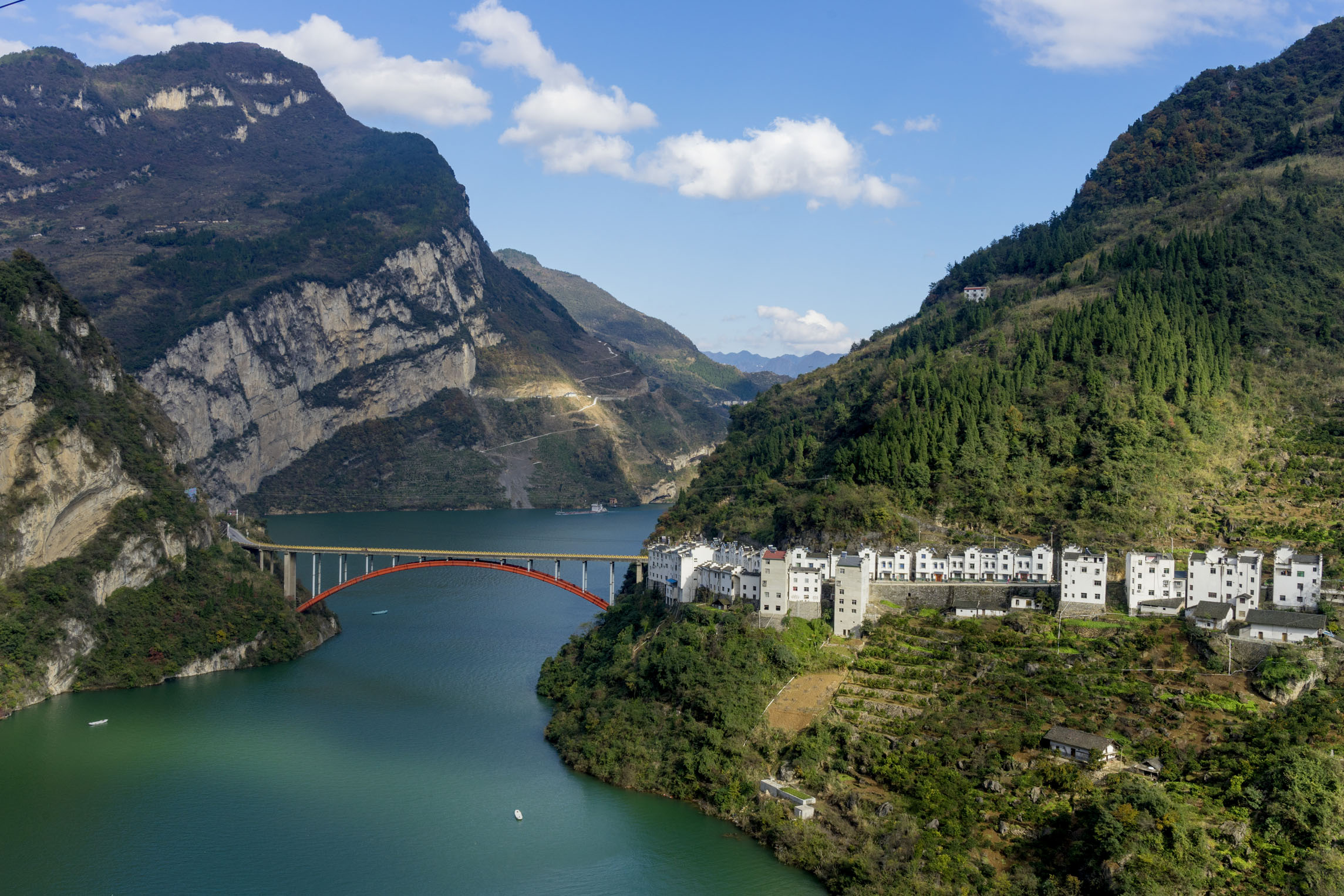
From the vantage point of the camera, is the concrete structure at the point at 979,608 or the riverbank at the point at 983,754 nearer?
the riverbank at the point at 983,754

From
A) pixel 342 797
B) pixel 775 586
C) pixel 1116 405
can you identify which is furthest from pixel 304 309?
pixel 1116 405

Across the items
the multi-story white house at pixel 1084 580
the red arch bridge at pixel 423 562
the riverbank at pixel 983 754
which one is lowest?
the riverbank at pixel 983 754

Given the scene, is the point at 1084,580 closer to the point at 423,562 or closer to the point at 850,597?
the point at 850,597

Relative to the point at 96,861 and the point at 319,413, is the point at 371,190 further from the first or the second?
the point at 96,861

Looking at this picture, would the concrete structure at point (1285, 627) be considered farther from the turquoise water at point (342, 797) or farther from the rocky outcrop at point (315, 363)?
the rocky outcrop at point (315, 363)

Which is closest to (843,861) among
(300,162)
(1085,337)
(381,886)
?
(381,886)

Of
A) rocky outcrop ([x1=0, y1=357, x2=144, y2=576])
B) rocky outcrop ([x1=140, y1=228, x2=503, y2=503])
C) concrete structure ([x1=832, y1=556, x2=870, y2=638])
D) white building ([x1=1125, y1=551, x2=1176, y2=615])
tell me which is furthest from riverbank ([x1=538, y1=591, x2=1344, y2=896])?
rocky outcrop ([x1=140, y1=228, x2=503, y2=503])

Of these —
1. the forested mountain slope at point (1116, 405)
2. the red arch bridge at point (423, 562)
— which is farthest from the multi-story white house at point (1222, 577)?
the red arch bridge at point (423, 562)
